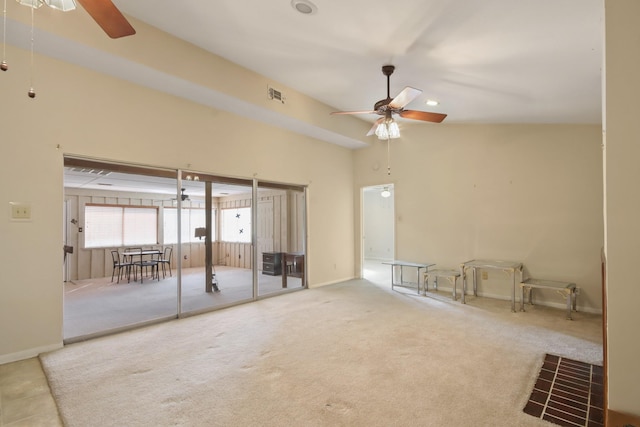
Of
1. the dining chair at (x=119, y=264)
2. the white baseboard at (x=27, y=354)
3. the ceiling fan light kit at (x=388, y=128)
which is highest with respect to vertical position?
the ceiling fan light kit at (x=388, y=128)

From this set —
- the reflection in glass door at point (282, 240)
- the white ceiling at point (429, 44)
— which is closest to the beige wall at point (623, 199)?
the white ceiling at point (429, 44)

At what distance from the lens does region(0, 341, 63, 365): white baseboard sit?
3.04 meters

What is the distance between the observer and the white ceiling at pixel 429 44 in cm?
262

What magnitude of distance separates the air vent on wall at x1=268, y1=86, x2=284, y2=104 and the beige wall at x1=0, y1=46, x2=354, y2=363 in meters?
0.71

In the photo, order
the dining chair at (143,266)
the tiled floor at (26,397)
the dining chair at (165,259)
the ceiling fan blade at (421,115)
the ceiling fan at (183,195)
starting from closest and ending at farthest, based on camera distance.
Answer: the tiled floor at (26,397)
the ceiling fan blade at (421,115)
the ceiling fan at (183,195)
the dining chair at (143,266)
the dining chair at (165,259)

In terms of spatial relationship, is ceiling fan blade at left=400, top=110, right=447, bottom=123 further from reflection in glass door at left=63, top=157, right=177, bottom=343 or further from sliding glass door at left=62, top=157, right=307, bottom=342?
reflection in glass door at left=63, top=157, right=177, bottom=343

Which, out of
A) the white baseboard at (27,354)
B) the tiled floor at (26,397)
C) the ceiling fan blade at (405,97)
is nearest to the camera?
the tiled floor at (26,397)

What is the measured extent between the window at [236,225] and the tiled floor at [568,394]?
4687 millimetres

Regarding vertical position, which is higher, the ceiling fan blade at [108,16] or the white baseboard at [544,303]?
the ceiling fan blade at [108,16]

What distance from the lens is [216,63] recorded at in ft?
13.6

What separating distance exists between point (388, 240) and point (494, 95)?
7.20m

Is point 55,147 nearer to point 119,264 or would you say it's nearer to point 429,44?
point 429,44

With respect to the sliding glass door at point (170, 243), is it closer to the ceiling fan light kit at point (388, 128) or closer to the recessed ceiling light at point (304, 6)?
the ceiling fan light kit at point (388, 128)

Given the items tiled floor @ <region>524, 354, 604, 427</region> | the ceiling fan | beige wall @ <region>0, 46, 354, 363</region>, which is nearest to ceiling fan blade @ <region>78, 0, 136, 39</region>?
beige wall @ <region>0, 46, 354, 363</region>
